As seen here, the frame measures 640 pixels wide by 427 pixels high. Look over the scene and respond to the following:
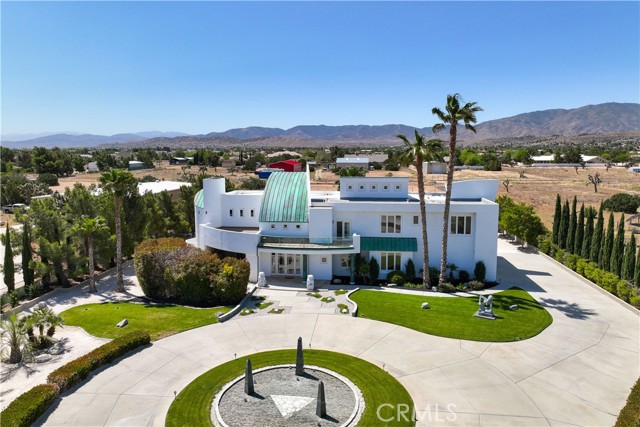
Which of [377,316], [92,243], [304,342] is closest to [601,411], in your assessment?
[377,316]

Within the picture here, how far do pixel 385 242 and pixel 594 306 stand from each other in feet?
52.2

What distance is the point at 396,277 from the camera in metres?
33.4

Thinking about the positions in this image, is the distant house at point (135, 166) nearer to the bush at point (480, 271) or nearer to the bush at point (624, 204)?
the bush at point (480, 271)

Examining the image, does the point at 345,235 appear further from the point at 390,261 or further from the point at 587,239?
the point at 587,239

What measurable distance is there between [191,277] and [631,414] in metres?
25.7

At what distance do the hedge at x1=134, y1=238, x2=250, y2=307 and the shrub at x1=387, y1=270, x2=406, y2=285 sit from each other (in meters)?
12.1

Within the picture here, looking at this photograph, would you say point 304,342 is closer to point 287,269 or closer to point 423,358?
point 423,358

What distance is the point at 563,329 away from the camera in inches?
992

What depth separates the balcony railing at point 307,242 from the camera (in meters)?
34.1

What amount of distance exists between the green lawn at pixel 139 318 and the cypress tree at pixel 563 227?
114 feet

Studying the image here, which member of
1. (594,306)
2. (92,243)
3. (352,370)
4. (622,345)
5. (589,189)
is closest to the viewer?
(352,370)

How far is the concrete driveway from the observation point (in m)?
17.1

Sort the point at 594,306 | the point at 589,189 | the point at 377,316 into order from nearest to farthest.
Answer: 1. the point at 377,316
2. the point at 594,306
3. the point at 589,189
